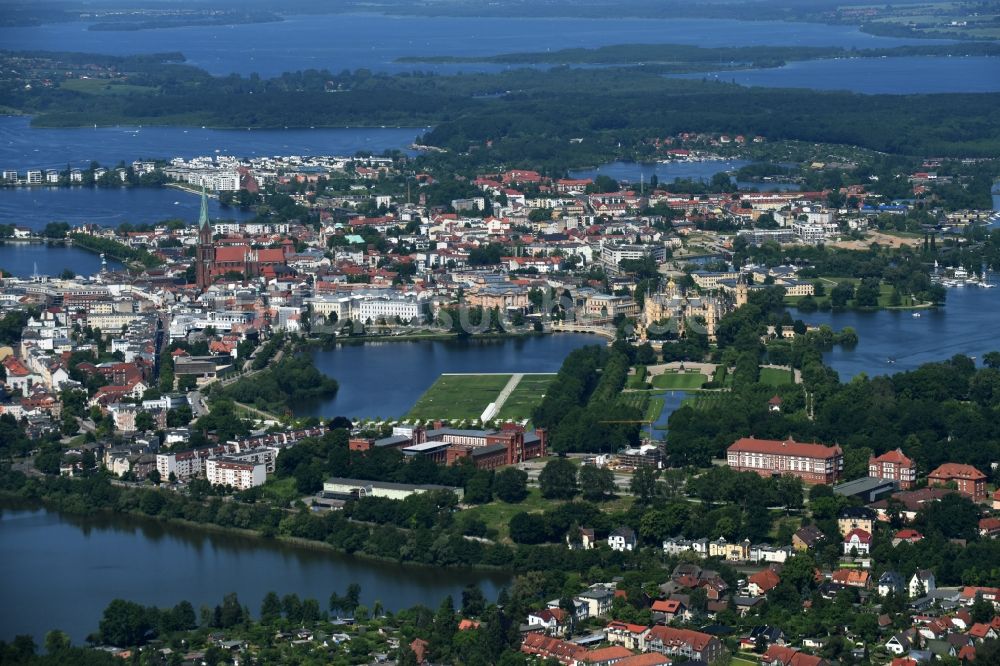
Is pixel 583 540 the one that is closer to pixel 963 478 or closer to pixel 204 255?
pixel 963 478

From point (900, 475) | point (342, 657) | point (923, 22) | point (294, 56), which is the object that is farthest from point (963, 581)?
point (923, 22)

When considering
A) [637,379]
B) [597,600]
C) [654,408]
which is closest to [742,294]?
[637,379]

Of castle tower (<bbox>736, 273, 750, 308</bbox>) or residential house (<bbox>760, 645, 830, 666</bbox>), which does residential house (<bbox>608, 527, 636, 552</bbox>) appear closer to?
residential house (<bbox>760, 645, 830, 666</bbox>)

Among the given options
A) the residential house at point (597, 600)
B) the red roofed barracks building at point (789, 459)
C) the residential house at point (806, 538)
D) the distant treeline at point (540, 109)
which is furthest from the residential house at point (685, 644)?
the distant treeline at point (540, 109)

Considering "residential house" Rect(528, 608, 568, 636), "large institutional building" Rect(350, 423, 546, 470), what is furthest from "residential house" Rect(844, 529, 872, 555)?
"large institutional building" Rect(350, 423, 546, 470)

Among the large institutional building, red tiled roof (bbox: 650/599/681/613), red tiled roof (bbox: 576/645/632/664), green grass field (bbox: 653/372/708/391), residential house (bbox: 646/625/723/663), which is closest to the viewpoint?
red tiled roof (bbox: 576/645/632/664)
